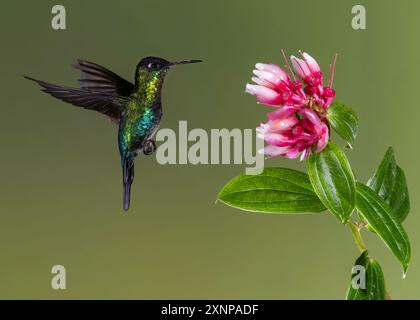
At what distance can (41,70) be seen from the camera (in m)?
1.61

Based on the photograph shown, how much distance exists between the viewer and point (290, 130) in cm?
70

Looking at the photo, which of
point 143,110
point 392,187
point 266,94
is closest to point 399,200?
point 392,187

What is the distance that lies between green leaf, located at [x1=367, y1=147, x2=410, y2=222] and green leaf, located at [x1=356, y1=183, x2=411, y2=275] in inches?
3.3

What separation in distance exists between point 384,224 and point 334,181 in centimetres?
8

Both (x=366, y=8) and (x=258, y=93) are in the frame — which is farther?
(x=366, y=8)

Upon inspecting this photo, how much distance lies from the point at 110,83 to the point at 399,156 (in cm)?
87

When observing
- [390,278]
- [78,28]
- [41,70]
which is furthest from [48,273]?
[390,278]

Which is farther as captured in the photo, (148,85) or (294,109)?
(148,85)

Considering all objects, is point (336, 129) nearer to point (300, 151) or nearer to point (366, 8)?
point (300, 151)

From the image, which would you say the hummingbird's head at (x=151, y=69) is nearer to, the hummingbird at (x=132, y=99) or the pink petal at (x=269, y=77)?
the hummingbird at (x=132, y=99)

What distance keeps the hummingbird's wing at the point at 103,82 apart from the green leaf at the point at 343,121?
457 mm

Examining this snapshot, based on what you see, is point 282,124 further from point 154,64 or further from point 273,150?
point 154,64

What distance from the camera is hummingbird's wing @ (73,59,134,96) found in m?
1.08

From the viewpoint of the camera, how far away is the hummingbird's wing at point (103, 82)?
42.5 inches
